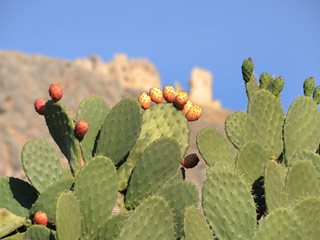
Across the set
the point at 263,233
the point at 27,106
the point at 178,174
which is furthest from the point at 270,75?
the point at 27,106

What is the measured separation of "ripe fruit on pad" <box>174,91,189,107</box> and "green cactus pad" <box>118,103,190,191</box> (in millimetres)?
54

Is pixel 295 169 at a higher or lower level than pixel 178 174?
lower

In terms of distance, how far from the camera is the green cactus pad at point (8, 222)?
181 inches

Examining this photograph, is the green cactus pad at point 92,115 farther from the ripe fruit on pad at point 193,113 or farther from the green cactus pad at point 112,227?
the green cactus pad at point 112,227

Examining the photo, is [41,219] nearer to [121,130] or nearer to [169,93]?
[121,130]

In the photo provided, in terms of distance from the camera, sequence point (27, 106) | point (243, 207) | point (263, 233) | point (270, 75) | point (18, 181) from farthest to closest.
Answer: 1. point (27, 106)
2. point (270, 75)
3. point (18, 181)
4. point (243, 207)
5. point (263, 233)

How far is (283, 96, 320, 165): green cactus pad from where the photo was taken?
5.14 meters

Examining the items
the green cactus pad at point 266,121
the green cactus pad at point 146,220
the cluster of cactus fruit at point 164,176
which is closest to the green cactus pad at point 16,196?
the cluster of cactus fruit at point 164,176

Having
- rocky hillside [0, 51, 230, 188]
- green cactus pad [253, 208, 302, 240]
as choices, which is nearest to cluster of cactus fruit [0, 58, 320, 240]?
green cactus pad [253, 208, 302, 240]

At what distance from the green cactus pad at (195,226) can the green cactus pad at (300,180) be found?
0.68 m

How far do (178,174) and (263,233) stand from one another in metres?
1.01

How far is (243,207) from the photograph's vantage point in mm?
4141

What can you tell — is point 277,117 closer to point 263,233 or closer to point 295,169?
point 295,169

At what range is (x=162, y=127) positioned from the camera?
504 centimetres
